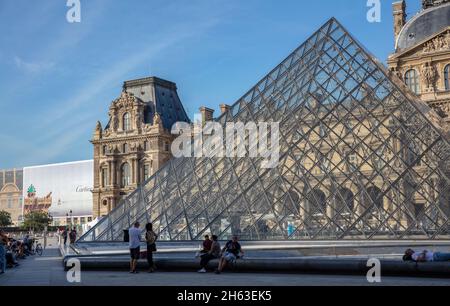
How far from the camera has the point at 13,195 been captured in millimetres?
98188

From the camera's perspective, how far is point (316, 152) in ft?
58.2

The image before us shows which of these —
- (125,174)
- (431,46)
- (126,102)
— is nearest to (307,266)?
(431,46)

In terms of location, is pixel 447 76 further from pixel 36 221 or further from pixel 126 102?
pixel 36 221

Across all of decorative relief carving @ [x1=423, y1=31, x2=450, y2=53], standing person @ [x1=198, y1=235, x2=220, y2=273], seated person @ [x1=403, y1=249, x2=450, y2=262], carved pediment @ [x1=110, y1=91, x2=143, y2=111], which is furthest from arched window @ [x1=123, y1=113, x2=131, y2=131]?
seated person @ [x1=403, y1=249, x2=450, y2=262]

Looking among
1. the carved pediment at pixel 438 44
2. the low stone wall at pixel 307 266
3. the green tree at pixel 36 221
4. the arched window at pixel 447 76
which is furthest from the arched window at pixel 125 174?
the low stone wall at pixel 307 266

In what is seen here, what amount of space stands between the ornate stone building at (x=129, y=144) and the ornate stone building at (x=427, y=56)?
26.9 metres

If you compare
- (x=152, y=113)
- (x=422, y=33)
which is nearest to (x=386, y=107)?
(x=422, y=33)

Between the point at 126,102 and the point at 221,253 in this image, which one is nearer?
the point at 221,253

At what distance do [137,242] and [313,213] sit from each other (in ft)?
22.4

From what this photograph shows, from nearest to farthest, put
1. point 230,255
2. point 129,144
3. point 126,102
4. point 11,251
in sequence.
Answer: point 230,255 < point 11,251 < point 129,144 < point 126,102

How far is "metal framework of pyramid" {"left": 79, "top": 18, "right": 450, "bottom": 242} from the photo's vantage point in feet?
54.2

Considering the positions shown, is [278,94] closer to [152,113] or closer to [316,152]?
[316,152]

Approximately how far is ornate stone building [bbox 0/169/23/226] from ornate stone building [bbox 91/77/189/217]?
3743 cm

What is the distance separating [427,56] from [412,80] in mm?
2111
